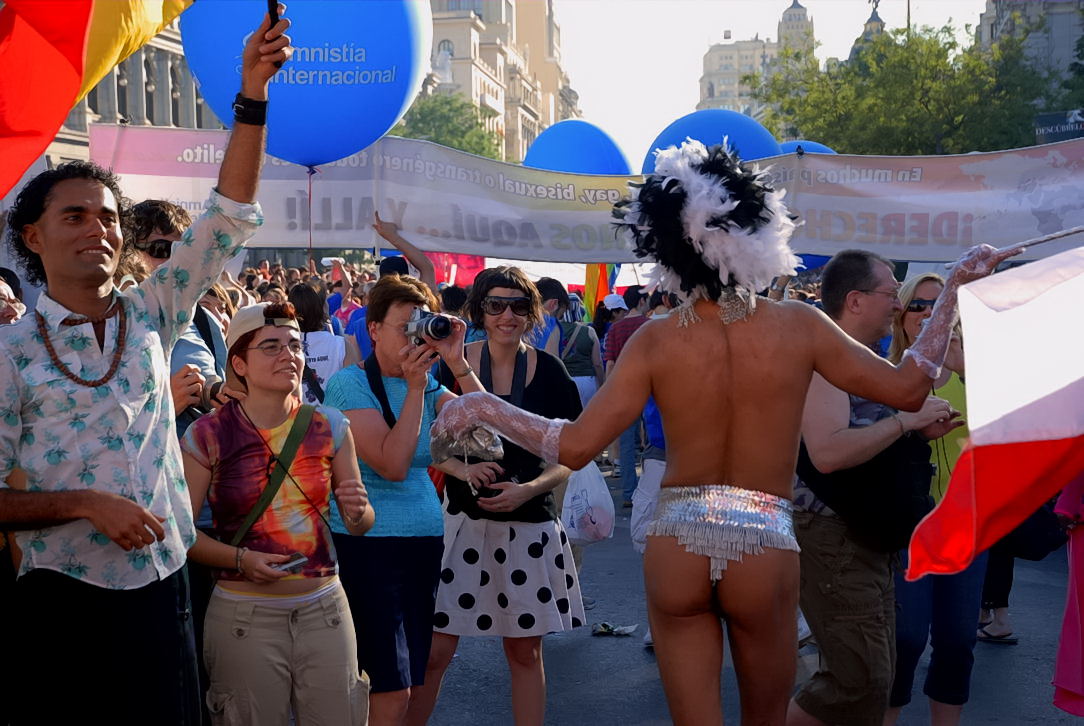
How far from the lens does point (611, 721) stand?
5.73 metres

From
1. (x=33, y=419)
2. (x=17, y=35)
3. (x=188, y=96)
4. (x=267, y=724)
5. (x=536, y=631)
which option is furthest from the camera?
(x=188, y=96)

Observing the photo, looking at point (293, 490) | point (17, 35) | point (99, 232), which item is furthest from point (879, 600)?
point (17, 35)

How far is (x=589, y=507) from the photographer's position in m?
6.18

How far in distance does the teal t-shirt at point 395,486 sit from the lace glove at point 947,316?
5.84 feet

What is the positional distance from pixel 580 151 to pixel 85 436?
573 inches

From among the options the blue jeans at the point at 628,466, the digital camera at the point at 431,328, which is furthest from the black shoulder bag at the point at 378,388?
the blue jeans at the point at 628,466

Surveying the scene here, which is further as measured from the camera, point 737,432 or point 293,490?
point 293,490

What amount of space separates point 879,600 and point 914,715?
5.56ft

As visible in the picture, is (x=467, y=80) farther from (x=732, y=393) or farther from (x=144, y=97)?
(x=732, y=393)

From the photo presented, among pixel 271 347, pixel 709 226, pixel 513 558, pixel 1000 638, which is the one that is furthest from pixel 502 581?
pixel 1000 638

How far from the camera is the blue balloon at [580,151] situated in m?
17.1

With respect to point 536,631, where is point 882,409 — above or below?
above

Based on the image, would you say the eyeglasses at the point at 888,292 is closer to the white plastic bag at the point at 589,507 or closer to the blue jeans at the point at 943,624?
the blue jeans at the point at 943,624

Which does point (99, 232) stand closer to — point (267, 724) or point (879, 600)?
point (267, 724)
